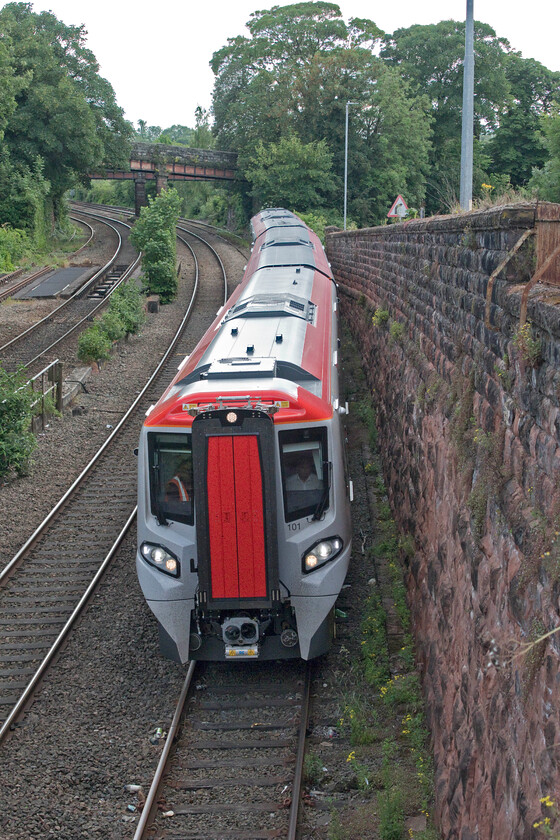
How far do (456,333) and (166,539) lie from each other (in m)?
3.40

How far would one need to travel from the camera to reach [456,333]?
7.55 meters

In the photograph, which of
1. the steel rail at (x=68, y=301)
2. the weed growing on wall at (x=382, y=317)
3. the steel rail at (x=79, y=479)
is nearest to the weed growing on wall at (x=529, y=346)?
the steel rail at (x=79, y=479)

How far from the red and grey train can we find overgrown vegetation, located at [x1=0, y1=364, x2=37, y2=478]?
5846 millimetres

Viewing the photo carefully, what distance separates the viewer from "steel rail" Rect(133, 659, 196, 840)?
6.01m

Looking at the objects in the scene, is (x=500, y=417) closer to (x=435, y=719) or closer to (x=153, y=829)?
(x=435, y=719)

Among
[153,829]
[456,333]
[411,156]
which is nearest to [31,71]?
[411,156]

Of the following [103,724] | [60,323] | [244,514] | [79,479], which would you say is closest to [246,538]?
[244,514]

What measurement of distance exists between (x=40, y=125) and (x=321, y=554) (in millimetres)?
36996

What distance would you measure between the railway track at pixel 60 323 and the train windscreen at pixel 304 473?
10205 mm

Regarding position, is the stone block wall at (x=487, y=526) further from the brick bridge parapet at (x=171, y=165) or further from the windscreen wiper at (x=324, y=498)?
the brick bridge parapet at (x=171, y=165)

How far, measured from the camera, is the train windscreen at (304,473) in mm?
7364

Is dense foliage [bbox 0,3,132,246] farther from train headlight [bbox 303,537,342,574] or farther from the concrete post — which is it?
train headlight [bbox 303,537,342,574]

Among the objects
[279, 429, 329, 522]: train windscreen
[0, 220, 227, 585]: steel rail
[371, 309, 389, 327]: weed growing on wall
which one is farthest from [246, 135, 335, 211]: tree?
[279, 429, 329, 522]: train windscreen

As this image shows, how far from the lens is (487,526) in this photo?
5535mm
